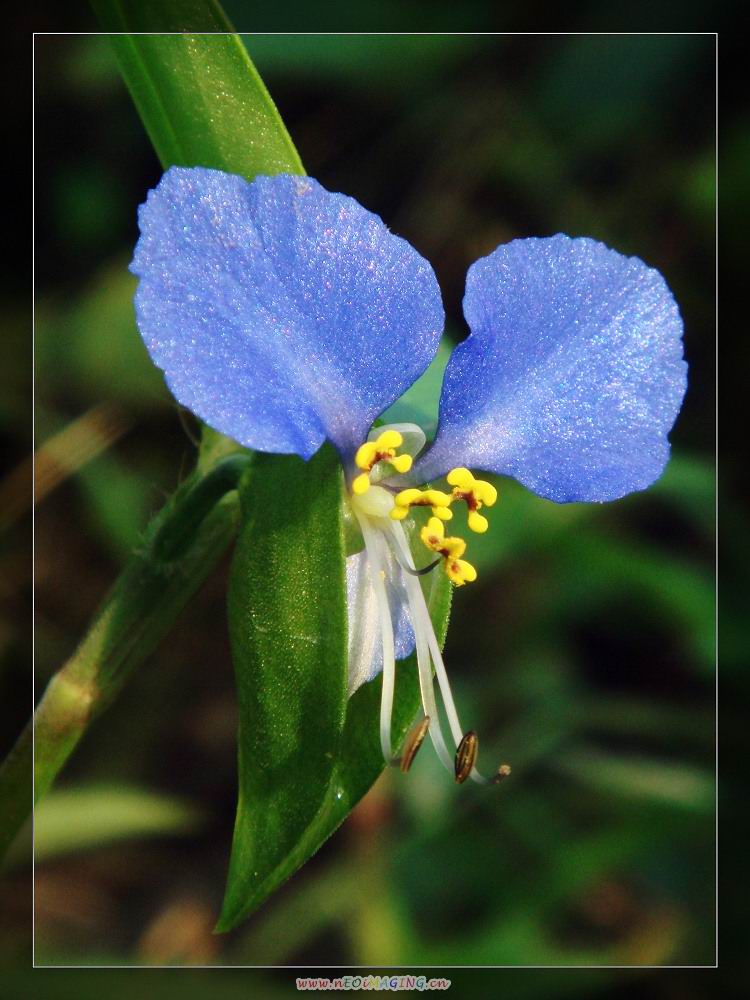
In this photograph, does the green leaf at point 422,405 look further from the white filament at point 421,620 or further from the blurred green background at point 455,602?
the blurred green background at point 455,602

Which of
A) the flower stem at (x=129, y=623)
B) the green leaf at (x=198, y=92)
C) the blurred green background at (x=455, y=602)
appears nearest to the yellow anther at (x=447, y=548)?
the flower stem at (x=129, y=623)

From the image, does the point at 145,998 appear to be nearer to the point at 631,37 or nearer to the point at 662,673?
the point at 662,673

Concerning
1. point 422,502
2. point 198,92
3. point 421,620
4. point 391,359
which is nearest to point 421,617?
point 421,620

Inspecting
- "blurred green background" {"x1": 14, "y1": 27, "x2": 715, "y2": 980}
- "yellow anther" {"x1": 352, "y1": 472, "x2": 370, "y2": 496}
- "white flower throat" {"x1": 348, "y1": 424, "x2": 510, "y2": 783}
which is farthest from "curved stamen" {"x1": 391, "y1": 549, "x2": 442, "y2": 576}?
"blurred green background" {"x1": 14, "y1": 27, "x2": 715, "y2": 980}

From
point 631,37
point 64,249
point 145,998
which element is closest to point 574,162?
point 631,37

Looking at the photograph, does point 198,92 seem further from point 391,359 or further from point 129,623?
point 129,623
